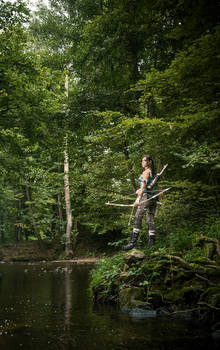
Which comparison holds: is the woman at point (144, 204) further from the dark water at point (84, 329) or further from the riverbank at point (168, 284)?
the dark water at point (84, 329)

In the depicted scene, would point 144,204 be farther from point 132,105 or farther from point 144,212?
point 132,105

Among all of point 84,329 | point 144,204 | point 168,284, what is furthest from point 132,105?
point 84,329

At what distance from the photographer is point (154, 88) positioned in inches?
250

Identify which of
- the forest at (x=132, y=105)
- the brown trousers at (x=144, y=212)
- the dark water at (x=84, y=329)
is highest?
the forest at (x=132, y=105)

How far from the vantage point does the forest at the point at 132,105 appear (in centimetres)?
500

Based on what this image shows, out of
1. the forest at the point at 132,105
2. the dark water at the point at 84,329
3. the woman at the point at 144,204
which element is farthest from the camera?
the woman at the point at 144,204

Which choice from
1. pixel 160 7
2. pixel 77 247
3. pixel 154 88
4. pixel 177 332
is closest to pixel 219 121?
pixel 154 88

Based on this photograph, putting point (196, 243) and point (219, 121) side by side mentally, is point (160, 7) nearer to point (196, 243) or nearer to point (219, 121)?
point (219, 121)

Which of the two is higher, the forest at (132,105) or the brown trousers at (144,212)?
the forest at (132,105)

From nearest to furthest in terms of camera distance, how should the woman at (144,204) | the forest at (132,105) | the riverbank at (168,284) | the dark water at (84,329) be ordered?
the dark water at (84,329), the forest at (132,105), the riverbank at (168,284), the woman at (144,204)

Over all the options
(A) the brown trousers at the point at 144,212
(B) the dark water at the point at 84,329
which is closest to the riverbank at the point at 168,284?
(B) the dark water at the point at 84,329

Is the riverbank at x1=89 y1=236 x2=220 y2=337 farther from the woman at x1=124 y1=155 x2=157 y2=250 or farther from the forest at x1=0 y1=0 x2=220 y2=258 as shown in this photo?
the forest at x1=0 y1=0 x2=220 y2=258

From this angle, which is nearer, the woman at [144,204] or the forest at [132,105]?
the forest at [132,105]

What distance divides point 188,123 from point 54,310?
192 inches
